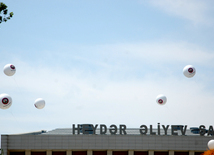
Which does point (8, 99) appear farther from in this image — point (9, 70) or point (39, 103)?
point (39, 103)

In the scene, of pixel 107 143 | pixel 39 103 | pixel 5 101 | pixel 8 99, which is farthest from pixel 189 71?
pixel 5 101

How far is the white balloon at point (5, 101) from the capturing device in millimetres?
34638

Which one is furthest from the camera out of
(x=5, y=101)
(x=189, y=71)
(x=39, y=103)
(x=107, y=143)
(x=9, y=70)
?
(x=107, y=143)

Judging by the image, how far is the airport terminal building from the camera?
38969mm

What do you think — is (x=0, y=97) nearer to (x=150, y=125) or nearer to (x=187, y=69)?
(x=150, y=125)

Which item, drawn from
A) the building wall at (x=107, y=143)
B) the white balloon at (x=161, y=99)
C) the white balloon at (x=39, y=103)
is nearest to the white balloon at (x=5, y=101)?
the white balloon at (x=39, y=103)

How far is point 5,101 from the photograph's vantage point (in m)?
34.8

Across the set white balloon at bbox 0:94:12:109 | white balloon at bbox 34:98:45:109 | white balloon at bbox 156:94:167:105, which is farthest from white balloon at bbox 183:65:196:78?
white balloon at bbox 0:94:12:109

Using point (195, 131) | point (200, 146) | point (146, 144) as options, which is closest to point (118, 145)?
point (146, 144)

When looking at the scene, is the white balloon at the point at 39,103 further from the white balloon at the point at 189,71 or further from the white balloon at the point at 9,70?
the white balloon at the point at 189,71

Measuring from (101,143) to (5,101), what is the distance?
1192 cm

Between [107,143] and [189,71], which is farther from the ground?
[189,71]

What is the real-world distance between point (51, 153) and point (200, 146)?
17462 mm

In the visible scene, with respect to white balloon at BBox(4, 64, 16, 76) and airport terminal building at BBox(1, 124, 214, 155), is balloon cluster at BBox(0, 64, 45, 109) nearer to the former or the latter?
white balloon at BBox(4, 64, 16, 76)
